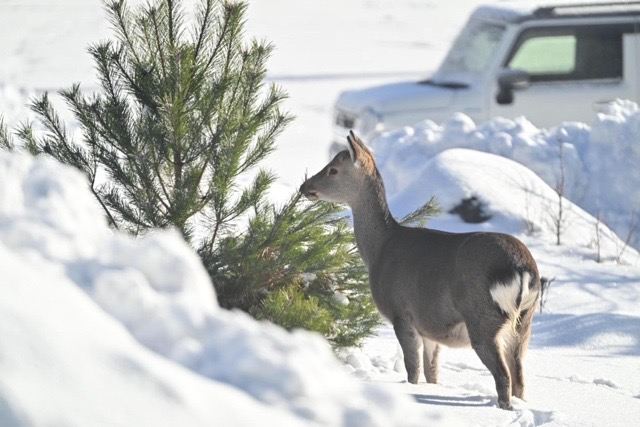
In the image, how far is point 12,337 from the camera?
286 cm

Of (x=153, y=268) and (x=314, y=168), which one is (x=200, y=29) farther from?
(x=314, y=168)

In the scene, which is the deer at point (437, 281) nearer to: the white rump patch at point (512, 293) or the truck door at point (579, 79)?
the white rump patch at point (512, 293)

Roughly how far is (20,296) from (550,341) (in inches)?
257

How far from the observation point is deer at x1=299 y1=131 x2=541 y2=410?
21.3 feet

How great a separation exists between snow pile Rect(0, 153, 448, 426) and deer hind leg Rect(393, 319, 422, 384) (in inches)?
146

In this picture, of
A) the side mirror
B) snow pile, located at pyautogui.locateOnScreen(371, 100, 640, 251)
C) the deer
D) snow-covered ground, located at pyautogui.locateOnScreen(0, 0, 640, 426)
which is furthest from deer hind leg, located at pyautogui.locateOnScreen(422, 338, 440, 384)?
the side mirror

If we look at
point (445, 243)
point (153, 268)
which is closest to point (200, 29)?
point (445, 243)

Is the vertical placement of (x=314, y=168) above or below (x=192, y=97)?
below

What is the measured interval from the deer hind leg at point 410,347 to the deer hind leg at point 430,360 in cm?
19

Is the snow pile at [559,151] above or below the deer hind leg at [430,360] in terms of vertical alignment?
below

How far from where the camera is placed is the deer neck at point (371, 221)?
768cm

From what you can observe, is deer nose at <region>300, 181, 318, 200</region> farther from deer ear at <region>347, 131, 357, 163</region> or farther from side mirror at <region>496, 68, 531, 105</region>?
side mirror at <region>496, 68, 531, 105</region>

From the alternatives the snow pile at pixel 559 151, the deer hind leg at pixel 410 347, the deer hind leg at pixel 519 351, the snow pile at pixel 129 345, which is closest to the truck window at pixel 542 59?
the snow pile at pixel 559 151

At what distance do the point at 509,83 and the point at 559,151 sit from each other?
1.36m
